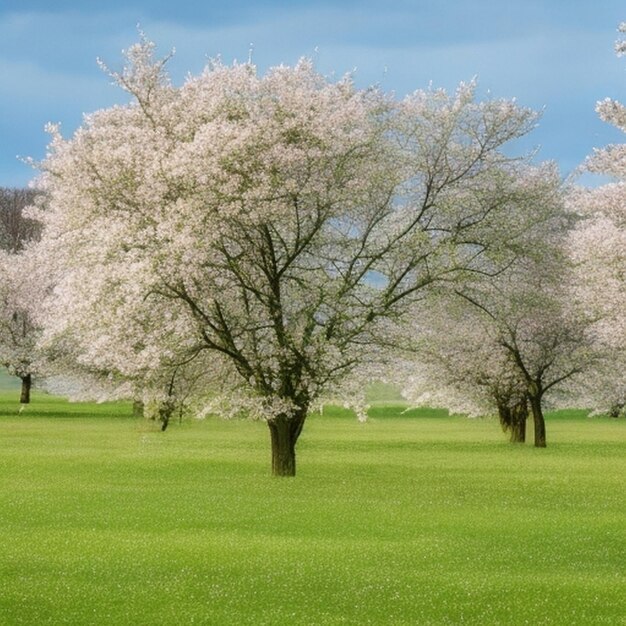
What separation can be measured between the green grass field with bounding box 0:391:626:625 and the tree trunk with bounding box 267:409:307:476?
33.0 inches

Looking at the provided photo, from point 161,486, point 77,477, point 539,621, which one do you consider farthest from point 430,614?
point 77,477

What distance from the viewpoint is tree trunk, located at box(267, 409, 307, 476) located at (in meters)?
44.2

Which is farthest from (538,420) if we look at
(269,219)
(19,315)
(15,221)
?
(15,221)

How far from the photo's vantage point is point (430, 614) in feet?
62.3

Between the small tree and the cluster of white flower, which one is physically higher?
the small tree

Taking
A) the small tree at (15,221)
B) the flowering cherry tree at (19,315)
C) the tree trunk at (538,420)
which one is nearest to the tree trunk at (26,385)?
the flowering cherry tree at (19,315)

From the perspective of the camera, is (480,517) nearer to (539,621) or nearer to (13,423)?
(539,621)

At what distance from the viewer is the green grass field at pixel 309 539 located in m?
19.5

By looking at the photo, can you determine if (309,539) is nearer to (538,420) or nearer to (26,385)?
(538,420)

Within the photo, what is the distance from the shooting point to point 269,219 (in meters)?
40.3

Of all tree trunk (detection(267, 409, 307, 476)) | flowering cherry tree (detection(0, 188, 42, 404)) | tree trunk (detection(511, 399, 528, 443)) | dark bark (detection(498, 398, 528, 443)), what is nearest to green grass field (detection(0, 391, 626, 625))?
tree trunk (detection(267, 409, 307, 476))

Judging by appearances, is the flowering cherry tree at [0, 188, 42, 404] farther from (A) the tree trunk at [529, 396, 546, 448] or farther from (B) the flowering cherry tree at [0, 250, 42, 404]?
(A) the tree trunk at [529, 396, 546, 448]

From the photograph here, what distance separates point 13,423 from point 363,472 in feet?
133

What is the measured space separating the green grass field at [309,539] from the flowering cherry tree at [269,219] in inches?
198
